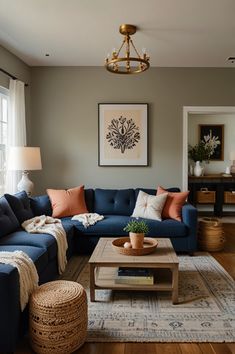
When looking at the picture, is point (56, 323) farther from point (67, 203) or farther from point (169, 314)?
point (67, 203)

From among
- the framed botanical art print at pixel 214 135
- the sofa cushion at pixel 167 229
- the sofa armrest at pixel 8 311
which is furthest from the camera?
the framed botanical art print at pixel 214 135

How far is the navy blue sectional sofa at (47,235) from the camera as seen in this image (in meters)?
2.02

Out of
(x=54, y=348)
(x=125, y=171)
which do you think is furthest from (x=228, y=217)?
(x=54, y=348)

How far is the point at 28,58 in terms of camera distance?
477 cm

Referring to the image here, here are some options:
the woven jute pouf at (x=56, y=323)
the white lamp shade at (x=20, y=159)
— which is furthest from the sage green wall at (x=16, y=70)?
the woven jute pouf at (x=56, y=323)

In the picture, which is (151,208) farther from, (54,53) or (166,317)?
(54,53)

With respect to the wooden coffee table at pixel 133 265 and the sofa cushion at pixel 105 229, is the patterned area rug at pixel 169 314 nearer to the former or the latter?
the wooden coffee table at pixel 133 265

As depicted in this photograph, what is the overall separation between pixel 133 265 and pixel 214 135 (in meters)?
5.02

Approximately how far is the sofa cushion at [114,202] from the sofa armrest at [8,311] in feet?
8.53

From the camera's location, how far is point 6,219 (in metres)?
3.36

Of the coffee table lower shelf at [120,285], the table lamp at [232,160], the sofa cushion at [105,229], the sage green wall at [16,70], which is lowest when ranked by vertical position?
the coffee table lower shelf at [120,285]

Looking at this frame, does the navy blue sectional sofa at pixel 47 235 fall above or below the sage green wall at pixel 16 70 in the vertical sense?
below

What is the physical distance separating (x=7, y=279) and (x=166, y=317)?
1305 mm

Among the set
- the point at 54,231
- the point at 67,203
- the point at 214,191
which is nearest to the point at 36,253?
the point at 54,231
